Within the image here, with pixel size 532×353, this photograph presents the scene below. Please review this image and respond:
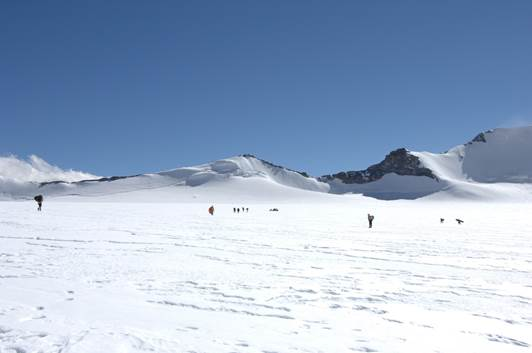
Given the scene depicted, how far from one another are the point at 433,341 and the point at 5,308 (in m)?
6.82

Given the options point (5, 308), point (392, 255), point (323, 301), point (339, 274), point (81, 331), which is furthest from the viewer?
point (392, 255)

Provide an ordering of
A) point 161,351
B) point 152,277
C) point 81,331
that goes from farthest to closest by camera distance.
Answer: point 152,277 → point 81,331 → point 161,351

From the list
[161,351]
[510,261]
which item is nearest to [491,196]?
[510,261]

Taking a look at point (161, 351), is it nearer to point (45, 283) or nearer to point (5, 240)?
point (45, 283)

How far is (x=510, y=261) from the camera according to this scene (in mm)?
14531

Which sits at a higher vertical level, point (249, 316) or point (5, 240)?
point (5, 240)

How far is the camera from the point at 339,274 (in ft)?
38.1

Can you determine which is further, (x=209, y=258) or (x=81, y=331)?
(x=209, y=258)

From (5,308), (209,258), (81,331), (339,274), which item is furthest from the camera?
(209,258)

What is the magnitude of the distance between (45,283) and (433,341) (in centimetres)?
766

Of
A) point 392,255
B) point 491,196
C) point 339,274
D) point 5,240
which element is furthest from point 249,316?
point 491,196

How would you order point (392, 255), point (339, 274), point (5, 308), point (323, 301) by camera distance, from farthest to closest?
point (392, 255) < point (339, 274) < point (323, 301) < point (5, 308)

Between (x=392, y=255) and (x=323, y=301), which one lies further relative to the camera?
(x=392, y=255)

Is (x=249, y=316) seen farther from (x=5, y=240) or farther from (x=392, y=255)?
(x=5, y=240)
